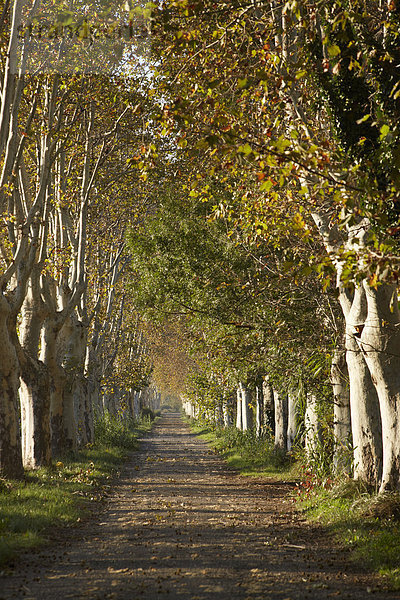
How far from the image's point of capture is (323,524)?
1060 centimetres

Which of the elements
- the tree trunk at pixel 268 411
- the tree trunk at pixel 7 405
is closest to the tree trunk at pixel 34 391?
the tree trunk at pixel 7 405

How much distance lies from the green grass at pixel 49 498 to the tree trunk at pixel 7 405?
1.49 ft

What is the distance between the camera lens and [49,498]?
12344mm

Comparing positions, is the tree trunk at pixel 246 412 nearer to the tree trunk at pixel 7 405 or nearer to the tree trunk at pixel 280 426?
the tree trunk at pixel 280 426

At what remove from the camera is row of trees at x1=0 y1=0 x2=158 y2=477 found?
13.5 m

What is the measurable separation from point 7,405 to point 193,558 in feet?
22.7

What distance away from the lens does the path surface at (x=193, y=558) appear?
658 cm

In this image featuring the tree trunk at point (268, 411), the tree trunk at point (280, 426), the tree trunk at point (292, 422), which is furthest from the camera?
the tree trunk at point (268, 411)

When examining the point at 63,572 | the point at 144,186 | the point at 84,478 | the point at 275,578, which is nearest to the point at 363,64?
the point at 275,578

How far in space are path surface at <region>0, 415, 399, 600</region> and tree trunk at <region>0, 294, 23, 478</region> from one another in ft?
7.65

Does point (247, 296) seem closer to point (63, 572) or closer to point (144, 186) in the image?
point (144, 186)

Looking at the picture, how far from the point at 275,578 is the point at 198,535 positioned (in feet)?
9.12

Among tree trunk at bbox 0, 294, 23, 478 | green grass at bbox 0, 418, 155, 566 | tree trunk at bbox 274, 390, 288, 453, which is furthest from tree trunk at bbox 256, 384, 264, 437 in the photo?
tree trunk at bbox 0, 294, 23, 478

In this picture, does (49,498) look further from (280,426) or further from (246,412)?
(246,412)
